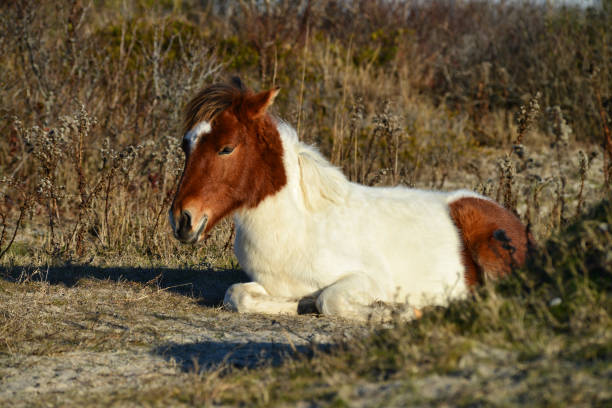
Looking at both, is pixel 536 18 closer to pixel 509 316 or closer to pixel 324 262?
pixel 324 262

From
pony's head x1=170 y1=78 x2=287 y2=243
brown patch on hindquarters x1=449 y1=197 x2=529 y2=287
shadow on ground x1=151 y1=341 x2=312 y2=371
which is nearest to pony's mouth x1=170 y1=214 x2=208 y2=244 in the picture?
pony's head x1=170 y1=78 x2=287 y2=243

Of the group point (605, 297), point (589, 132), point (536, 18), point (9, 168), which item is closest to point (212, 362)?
point (605, 297)

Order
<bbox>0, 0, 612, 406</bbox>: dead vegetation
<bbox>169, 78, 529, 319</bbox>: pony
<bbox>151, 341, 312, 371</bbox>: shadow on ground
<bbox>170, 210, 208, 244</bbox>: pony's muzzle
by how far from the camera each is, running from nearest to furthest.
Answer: <bbox>0, 0, 612, 406</bbox>: dead vegetation → <bbox>151, 341, 312, 371</bbox>: shadow on ground → <bbox>170, 210, 208, 244</bbox>: pony's muzzle → <bbox>169, 78, 529, 319</bbox>: pony

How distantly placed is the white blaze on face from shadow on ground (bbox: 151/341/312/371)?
4.53ft

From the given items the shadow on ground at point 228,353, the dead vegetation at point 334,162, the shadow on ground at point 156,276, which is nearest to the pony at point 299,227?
the dead vegetation at point 334,162

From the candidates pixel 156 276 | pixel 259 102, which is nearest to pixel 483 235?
pixel 259 102

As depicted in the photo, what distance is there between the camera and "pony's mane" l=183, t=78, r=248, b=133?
455 centimetres

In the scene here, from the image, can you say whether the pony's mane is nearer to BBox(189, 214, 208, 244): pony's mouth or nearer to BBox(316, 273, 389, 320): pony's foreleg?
BBox(189, 214, 208, 244): pony's mouth

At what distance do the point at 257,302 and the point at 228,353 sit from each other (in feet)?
3.50

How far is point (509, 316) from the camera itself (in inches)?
123

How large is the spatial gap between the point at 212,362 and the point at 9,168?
827 cm

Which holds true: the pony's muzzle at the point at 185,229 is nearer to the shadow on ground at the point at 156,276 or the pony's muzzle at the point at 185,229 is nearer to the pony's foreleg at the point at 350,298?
the pony's foreleg at the point at 350,298

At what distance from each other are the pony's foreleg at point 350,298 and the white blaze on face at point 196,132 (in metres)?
1.35

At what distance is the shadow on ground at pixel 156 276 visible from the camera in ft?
18.3
